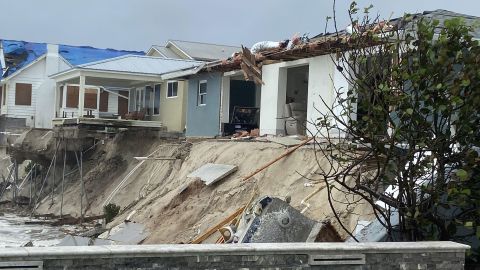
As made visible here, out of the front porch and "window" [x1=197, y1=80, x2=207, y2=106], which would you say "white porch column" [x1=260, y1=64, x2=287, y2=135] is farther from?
the front porch

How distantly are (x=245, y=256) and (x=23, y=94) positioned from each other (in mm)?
40477

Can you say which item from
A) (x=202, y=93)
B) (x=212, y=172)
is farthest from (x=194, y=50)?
(x=212, y=172)

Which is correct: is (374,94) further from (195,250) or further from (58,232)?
(58,232)

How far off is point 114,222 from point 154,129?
32.1ft

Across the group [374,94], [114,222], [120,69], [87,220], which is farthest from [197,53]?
[374,94]

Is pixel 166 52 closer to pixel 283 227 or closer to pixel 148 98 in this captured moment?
pixel 148 98

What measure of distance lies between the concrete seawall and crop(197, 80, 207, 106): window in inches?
870

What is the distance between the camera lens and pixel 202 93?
29047mm

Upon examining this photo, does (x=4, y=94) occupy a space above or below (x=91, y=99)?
above

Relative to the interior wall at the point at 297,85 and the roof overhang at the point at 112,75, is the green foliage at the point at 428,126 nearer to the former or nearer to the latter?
the interior wall at the point at 297,85

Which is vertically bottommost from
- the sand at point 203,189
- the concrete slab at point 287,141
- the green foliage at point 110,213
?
the green foliage at point 110,213

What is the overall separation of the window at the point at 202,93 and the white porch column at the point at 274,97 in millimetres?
5333

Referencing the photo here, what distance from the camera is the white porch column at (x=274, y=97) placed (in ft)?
75.6

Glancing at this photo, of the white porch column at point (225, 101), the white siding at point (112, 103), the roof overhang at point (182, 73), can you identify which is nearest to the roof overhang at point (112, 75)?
the roof overhang at point (182, 73)
